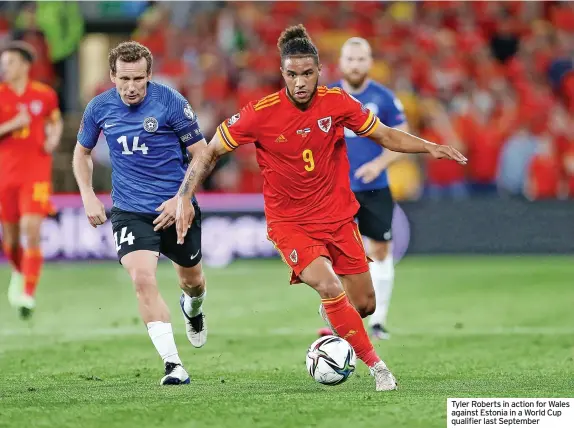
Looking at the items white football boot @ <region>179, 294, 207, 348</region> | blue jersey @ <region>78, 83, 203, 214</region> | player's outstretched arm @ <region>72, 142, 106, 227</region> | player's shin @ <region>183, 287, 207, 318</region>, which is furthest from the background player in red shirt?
blue jersey @ <region>78, 83, 203, 214</region>

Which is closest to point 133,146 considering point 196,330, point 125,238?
point 125,238

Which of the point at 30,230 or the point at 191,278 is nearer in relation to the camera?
the point at 191,278

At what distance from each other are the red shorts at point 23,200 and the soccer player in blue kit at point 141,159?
4.41 metres

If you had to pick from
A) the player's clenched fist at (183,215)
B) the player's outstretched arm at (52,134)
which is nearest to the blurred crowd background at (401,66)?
the player's outstretched arm at (52,134)

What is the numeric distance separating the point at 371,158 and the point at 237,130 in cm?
335

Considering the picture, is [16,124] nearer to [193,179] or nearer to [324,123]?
[193,179]

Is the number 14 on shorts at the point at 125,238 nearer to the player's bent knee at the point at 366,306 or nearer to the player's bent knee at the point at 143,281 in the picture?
the player's bent knee at the point at 143,281

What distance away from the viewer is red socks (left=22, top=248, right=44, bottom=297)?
42.4 ft

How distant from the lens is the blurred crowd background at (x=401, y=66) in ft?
65.2

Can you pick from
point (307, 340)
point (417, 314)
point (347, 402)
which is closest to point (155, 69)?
point (417, 314)

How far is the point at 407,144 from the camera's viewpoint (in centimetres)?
797

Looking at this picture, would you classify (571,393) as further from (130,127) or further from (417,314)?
(417,314)

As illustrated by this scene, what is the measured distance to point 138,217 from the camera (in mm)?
8648

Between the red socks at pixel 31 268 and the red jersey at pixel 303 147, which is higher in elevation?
the red jersey at pixel 303 147
